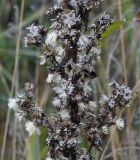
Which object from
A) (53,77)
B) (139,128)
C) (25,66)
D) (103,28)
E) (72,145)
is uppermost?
(25,66)

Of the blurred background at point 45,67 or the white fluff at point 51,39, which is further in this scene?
the blurred background at point 45,67

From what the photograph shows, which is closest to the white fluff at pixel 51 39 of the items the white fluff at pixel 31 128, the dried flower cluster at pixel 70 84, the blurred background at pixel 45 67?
the dried flower cluster at pixel 70 84

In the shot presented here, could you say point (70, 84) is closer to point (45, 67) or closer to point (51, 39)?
point (51, 39)

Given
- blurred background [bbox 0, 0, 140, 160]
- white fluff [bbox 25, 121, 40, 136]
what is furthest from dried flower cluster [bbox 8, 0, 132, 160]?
blurred background [bbox 0, 0, 140, 160]

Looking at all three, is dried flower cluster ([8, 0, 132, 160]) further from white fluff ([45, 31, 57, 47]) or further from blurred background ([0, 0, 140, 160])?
blurred background ([0, 0, 140, 160])

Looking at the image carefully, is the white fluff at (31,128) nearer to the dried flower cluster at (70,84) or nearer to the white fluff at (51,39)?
the dried flower cluster at (70,84)

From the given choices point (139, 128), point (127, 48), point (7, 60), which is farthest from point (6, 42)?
point (139, 128)

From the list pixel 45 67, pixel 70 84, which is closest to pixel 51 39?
pixel 70 84

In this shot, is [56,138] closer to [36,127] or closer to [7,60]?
[36,127]
